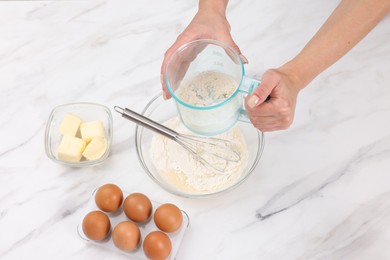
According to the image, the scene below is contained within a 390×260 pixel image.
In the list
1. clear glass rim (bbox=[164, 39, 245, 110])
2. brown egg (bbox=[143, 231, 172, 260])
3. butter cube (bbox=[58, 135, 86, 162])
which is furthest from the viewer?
butter cube (bbox=[58, 135, 86, 162])

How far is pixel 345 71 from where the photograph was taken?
1.28 metres

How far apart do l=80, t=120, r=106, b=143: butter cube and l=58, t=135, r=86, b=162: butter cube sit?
0.02 m

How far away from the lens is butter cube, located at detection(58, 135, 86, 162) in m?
1.15

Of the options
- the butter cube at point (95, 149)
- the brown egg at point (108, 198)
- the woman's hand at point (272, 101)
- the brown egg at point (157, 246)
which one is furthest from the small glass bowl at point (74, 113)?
the woman's hand at point (272, 101)

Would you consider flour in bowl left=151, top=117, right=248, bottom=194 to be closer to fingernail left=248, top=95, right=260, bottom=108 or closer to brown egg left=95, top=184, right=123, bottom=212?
brown egg left=95, top=184, right=123, bottom=212

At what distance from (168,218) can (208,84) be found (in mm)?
301

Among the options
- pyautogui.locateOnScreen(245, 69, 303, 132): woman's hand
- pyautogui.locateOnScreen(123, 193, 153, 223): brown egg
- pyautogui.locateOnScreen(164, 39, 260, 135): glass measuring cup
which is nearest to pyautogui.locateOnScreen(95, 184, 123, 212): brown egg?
pyautogui.locateOnScreen(123, 193, 153, 223): brown egg

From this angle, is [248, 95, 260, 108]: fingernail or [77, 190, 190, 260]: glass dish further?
[77, 190, 190, 260]: glass dish

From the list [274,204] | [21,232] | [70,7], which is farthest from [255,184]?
[70,7]

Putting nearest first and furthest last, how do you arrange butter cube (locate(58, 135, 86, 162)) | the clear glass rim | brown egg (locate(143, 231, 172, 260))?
the clear glass rim
brown egg (locate(143, 231, 172, 260))
butter cube (locate(58, 135, 86, 162))

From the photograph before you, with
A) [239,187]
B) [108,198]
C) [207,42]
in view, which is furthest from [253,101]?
[108,198]

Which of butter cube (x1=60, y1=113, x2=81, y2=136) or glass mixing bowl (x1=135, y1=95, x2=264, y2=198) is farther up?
glass mixing bowl (x1=135, y1=95, x2=264, y2=198)

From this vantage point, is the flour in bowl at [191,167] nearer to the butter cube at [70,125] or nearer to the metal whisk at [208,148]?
the metal whisk at [208,148]

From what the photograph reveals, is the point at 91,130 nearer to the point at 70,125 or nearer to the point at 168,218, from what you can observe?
the point at 70,125
